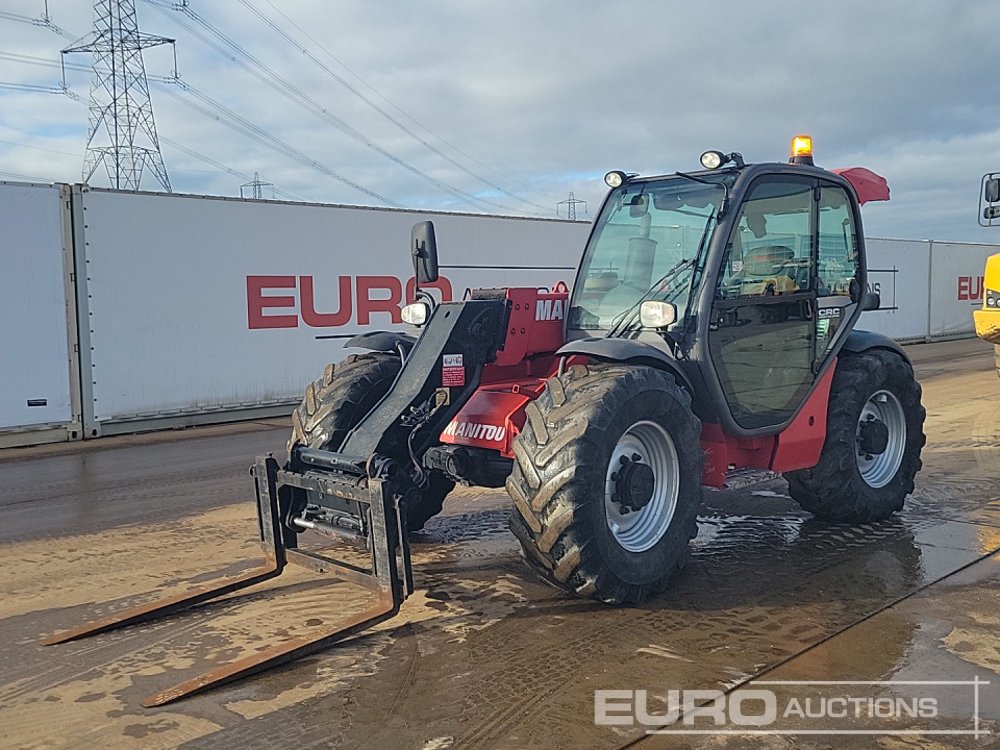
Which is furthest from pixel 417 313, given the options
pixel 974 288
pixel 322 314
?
pixel 974 288

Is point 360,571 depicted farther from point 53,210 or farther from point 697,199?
point 53,210

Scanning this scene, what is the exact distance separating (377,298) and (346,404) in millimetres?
7899

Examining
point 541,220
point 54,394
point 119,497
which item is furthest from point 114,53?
point 119,497

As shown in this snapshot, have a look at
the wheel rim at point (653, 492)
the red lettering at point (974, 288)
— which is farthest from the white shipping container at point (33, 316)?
the red lettering at point (974, 288)

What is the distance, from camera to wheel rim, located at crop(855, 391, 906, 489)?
6.41 metres

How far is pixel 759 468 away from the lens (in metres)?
5.68

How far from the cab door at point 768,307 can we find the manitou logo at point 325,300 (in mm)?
6578

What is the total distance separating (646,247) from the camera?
5.64 meters

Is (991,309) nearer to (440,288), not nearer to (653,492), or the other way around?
(653,492)

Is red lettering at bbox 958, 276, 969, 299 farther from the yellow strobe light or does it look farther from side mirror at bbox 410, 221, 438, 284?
side mirror at bbox 410, 221, 438, 284

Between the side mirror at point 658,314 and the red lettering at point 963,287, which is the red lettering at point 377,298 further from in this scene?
the red lettering at point 963,287

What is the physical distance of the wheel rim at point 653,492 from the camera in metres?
4.74

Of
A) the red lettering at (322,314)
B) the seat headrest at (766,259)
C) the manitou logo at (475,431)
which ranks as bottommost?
the manitou logo at (475,431)

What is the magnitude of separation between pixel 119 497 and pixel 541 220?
29.4ft
